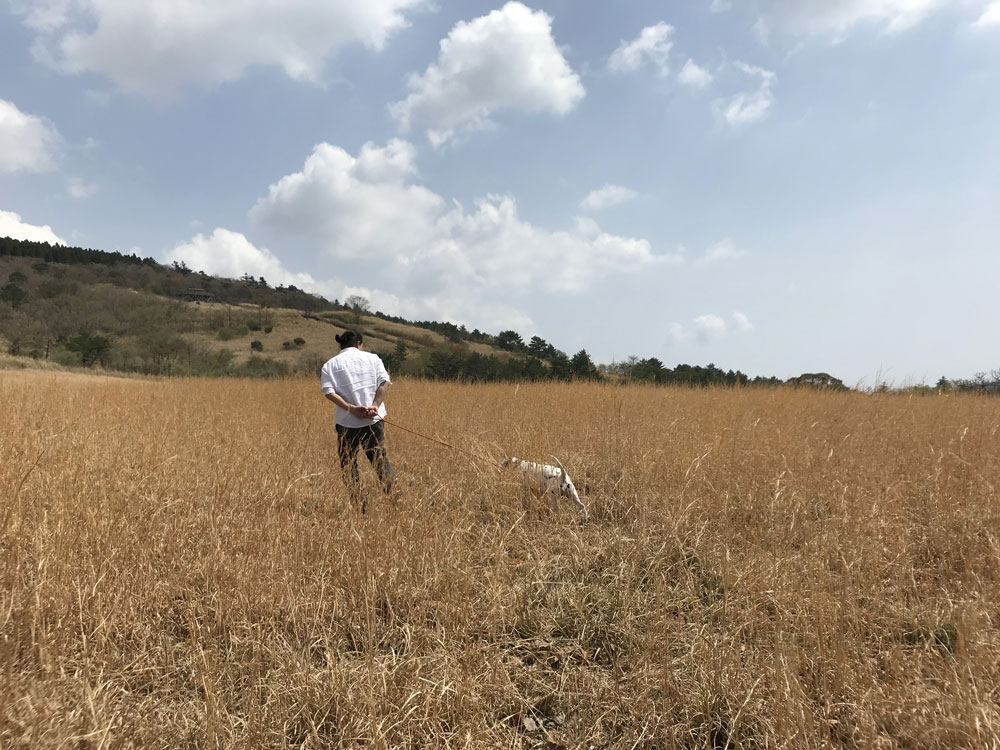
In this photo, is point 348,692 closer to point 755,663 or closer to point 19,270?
point 755,663

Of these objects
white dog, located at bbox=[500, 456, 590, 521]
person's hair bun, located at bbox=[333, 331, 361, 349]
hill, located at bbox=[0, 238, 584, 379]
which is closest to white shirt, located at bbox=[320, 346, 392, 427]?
person's hair bun, located at bbox=[333, 331, 361, 349]

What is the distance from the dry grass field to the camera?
4.71ft

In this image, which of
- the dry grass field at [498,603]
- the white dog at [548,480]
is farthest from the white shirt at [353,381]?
the white dog at [548,480]

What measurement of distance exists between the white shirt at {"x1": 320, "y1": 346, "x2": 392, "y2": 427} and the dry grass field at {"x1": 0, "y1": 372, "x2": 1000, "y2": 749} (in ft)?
1.89

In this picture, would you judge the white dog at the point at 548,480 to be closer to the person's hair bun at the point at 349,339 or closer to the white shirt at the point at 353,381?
the white shirt at the point at 353,381

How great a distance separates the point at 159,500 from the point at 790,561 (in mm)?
3787

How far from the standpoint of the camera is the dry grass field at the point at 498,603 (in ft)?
4.71

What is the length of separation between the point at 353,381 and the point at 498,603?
215cm

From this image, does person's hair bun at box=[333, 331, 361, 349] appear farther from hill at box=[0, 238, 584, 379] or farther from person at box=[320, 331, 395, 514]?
hill at box=[0, 238, 584, 379]

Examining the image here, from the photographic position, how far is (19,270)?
216 ft

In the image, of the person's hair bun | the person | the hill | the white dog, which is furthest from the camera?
the hill

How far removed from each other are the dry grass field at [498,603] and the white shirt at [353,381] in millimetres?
575

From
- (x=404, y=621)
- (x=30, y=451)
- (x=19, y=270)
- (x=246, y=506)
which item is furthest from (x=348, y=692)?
(x=19, y=270)

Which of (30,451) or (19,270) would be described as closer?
(30,451)
